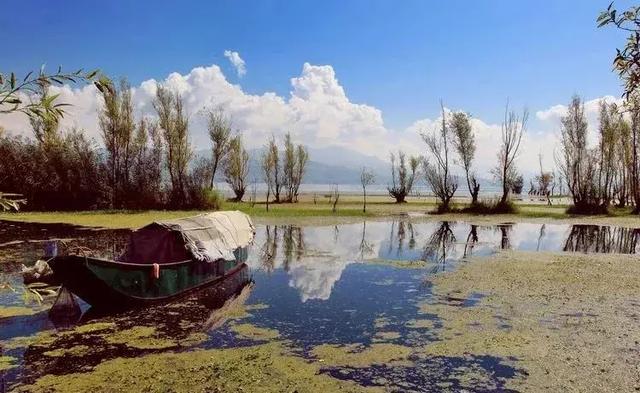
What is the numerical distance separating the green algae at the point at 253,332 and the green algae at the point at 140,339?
1.43m

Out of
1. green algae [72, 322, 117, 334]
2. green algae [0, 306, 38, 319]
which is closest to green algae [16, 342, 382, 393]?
green algae [72, 322, 117, 334]

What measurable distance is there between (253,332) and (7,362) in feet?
14.9

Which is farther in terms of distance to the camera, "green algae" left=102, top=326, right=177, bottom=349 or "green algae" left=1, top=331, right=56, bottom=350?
"green algae" left=102, top=326, right=177, bottom=349

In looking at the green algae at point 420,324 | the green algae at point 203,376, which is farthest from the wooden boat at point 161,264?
the green algae at point 420,324

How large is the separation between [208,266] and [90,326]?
14.2 ft

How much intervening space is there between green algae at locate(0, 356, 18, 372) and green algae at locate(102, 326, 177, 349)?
5.52ft

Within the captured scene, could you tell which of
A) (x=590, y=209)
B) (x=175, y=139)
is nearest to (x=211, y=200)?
(x=175, y=139)

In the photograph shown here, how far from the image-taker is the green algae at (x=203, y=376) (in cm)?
750

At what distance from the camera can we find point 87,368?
8242 mm

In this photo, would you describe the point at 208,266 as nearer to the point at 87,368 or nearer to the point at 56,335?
the point at 56,335

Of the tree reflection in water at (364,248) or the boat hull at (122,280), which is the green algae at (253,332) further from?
the tree reflection in water at (364,248)

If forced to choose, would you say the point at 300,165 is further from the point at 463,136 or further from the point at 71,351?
the point at 71,351

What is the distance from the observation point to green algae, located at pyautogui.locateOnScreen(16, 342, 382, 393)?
7500 millimetres

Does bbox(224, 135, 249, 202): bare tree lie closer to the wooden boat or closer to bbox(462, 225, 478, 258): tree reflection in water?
bbox(462, 225, 478, 258): tree reflection in water
